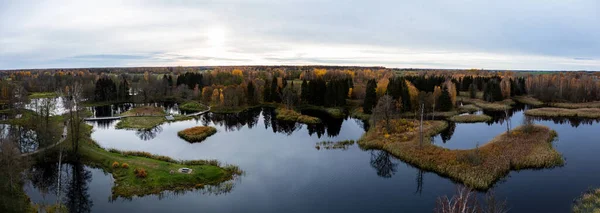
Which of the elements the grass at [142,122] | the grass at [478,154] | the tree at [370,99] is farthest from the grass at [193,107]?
the grass at [478,154]

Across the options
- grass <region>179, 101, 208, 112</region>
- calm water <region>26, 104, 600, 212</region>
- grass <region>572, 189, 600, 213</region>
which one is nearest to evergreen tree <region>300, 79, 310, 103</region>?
grass <region>179, 101, 208, 112</region>

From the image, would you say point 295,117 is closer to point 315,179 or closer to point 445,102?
point 445,102

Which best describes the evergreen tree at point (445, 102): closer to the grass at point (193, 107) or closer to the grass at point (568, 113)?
the grass at point (568, 113)

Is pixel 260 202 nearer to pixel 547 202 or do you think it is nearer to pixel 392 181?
pixel 392 181

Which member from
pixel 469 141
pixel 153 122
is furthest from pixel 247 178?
pixel 153 122

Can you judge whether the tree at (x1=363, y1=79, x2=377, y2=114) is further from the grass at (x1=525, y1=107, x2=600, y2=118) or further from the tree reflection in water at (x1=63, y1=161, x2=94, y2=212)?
the tree reflection in water at (x1=63, y1=161, x2=94, y2=212)

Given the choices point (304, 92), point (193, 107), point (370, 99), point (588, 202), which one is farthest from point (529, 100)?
point (193, 107)

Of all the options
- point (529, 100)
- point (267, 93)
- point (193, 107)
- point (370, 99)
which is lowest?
point (193, 107)
